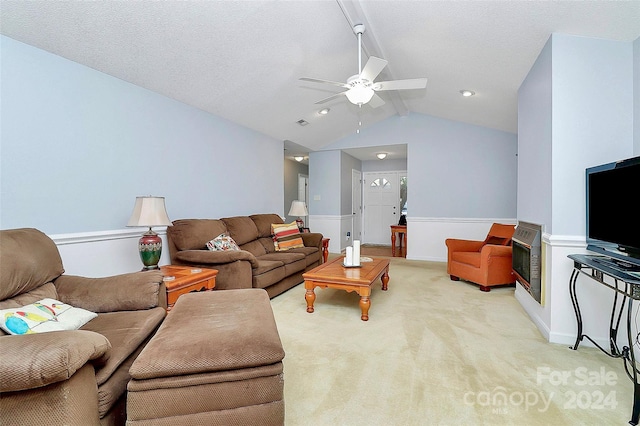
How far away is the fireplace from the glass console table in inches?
14.8

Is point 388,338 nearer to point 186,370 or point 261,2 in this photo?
point 186,370

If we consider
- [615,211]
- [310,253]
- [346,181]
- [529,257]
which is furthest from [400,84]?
[346,181]

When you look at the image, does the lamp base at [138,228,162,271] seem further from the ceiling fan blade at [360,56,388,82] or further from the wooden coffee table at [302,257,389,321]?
the ceiling fan blade at [360,56,388,82]

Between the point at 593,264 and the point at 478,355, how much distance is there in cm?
96

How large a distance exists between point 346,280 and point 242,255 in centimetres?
109

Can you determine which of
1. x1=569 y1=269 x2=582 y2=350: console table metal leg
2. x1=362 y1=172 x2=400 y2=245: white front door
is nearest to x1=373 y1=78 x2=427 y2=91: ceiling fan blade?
x1=569 y1=269 x2=582 y2=350: console table metal leg

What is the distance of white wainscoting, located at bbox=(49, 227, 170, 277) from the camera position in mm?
2424

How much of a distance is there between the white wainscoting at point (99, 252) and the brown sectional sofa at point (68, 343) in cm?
62

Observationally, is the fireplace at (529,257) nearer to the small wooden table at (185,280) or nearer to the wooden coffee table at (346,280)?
the wooden coffee table at (346,280)

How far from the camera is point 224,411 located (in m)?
1.19

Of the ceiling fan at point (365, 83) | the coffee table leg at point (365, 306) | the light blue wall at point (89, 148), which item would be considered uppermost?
the ceiling fan at point (365, 83)

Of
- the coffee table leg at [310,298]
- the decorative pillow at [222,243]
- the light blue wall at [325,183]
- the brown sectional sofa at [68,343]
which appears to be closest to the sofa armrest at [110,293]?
the brown sectional sofa at [68,343]

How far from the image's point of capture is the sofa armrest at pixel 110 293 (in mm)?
1802

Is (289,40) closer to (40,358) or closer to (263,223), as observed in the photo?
(263,223)
